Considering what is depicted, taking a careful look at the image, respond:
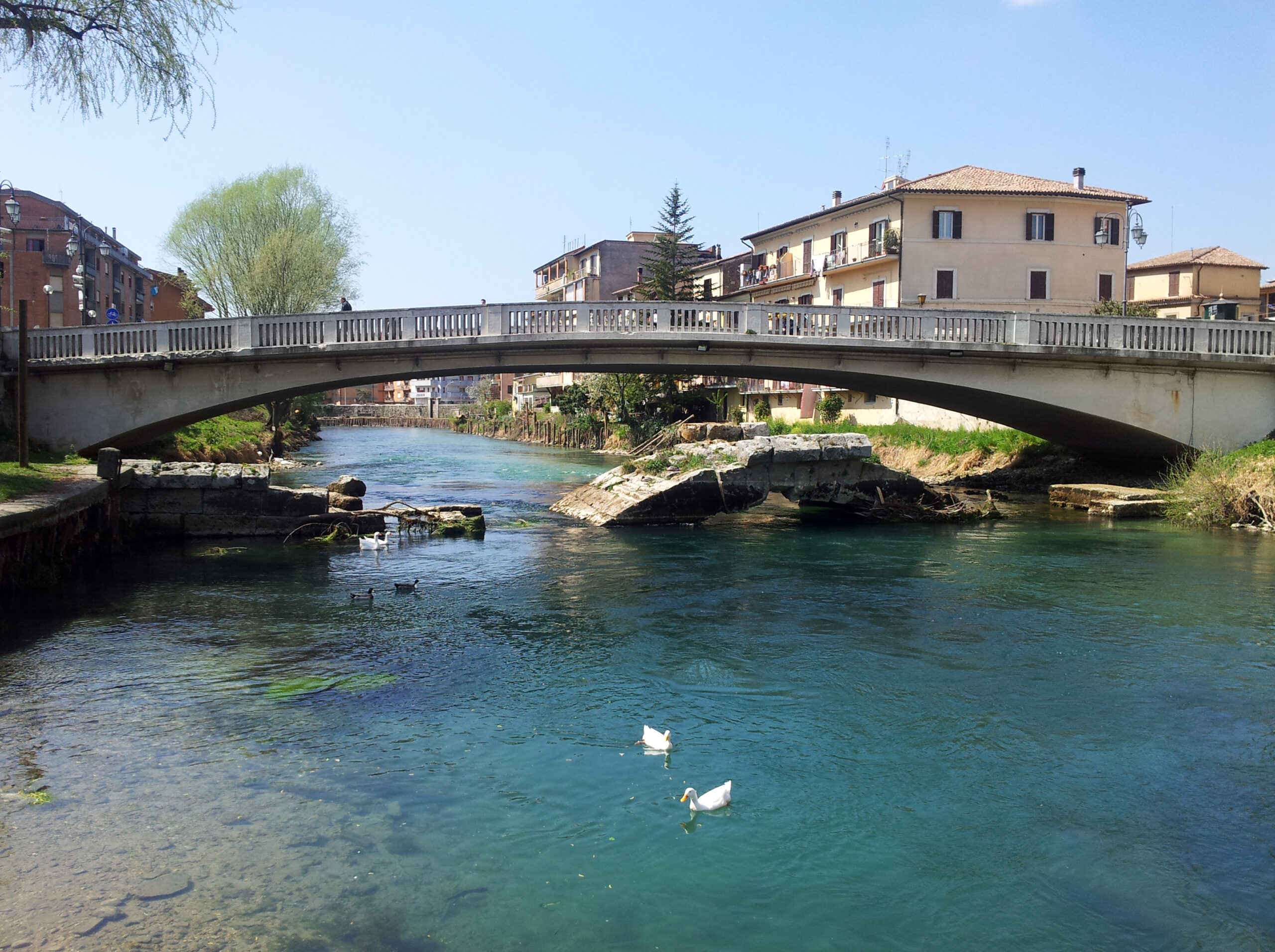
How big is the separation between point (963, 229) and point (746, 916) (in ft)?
135

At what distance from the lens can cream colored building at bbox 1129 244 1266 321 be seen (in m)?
50.8

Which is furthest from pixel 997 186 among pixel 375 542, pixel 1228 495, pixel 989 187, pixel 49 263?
pixel 49 263

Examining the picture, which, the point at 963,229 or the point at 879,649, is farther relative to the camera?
the point at 963,229

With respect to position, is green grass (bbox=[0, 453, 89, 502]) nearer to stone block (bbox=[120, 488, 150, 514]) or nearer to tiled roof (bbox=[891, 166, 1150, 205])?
stone block (bbox=[120, 488, 150, 514])

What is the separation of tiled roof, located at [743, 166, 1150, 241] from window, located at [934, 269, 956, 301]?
10.7ft

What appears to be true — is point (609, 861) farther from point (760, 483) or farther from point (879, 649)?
point (760, 483)

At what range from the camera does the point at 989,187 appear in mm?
42031

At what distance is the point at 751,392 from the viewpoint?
53125mm

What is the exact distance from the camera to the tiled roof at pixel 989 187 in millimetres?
41719

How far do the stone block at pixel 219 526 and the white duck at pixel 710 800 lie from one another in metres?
14.6

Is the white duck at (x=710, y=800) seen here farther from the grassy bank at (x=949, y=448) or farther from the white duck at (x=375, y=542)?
the grassy bank at (x=949, y=448)

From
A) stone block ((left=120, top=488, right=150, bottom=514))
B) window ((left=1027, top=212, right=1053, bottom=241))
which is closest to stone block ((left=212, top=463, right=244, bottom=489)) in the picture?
stone block ((left=120, top=488, right=150, bottom=514))

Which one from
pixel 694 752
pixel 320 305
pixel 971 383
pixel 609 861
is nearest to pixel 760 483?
pixel 971 383

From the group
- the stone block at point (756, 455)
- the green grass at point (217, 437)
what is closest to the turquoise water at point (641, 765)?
the stone block at point (756, 455)
